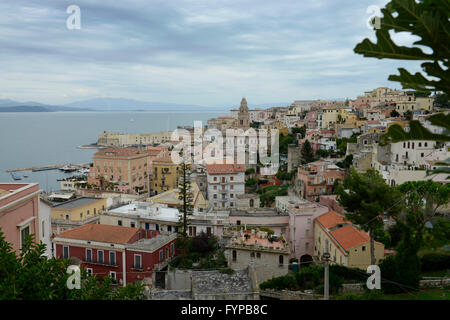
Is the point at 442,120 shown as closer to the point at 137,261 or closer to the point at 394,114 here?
the point at 137,261

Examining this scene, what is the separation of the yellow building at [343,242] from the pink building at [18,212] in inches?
422

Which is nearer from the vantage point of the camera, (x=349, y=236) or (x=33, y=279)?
(x=33, y=279)

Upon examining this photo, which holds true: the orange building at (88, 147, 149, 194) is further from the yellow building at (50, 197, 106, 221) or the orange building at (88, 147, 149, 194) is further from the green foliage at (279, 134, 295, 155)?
the green foliage at (279, 134, 295, 155)

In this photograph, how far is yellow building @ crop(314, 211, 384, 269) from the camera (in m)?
14.0

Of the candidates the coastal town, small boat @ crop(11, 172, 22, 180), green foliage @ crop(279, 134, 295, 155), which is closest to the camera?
the coastal town

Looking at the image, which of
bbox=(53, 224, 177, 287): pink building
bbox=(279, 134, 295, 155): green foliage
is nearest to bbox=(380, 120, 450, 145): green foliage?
bbox=(53, 224, 177, 287): pink building

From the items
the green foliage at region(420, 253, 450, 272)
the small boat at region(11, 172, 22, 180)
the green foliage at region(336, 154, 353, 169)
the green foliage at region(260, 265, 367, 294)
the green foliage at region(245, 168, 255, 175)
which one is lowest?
the small boat at region(11, 172, 22, 180)

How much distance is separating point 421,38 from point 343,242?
14648 mm

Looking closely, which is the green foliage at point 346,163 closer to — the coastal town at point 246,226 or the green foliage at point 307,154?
the coastal town at point 246,226

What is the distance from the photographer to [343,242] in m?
14.7

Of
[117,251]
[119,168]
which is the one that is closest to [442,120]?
[117,251]

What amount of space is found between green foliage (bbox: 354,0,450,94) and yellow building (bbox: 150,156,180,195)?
40.3m

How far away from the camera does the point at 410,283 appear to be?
37.5ft
